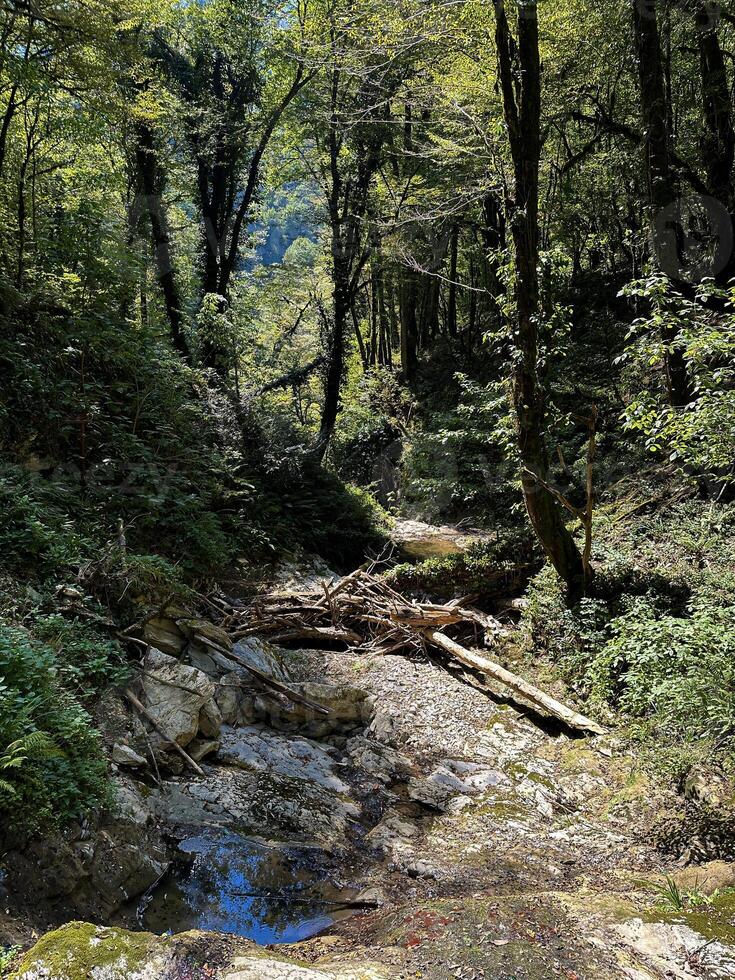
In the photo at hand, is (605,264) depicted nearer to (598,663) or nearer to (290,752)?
(598,663)

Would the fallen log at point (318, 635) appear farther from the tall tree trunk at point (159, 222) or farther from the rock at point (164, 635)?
the tall tree trunk at point (159, 222)

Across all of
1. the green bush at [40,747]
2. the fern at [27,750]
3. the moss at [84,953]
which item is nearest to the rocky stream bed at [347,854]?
the moss at [84,953]

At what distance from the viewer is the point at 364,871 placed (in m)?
4.52

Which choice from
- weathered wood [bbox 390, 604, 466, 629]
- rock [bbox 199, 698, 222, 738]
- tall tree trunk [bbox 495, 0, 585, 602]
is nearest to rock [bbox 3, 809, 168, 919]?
rock [bbox 199, 698, 222, 738]

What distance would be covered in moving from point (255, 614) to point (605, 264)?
796 inches

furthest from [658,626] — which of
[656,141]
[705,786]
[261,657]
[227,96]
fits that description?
[227,96]

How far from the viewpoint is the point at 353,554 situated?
13461mm

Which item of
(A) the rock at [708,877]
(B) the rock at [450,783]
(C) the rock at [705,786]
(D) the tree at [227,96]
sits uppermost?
(D) the tree at [227,96]

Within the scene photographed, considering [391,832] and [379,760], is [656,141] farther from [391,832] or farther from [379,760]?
[391,832]

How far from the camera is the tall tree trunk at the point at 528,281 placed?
25.3 ft

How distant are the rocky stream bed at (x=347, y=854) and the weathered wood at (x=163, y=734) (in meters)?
0.06

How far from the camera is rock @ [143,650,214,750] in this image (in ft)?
17.0

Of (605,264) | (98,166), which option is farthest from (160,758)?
(605,264)

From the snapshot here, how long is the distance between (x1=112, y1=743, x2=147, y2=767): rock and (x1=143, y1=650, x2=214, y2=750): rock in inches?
12.0
